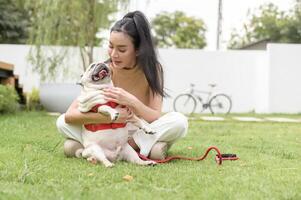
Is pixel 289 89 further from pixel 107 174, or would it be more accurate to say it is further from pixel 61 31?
pixel 107 174

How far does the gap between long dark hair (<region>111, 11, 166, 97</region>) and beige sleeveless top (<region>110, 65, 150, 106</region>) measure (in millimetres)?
89

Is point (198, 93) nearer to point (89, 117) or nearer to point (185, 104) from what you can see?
point (185, 104)

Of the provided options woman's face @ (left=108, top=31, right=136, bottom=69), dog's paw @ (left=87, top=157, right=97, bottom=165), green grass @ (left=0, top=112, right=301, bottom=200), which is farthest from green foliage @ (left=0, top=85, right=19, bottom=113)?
dog's paw @ (left=87, top=157, right=97, bottom=165)

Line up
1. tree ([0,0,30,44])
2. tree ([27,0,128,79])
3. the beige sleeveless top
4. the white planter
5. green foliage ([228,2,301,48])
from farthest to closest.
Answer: green foliage ([228,2,301,48]) → tree ([0,0,30,44]) → the white planter → tree ([27,0,128,79]) → the beige sleeveless top

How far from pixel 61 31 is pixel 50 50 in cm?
75

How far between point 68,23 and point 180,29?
2291 cm

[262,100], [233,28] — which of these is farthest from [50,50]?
[233,28]

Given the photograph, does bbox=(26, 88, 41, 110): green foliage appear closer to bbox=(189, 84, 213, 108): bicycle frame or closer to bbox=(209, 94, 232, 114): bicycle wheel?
bbox=(189, 84, 213, 108): bicycle frame

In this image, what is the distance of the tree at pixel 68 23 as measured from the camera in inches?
433

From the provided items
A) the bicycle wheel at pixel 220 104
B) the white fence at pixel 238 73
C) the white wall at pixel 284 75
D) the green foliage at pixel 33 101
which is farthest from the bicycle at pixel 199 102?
the green foliage at pixel 33 101

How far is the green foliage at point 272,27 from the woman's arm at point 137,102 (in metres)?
20.3

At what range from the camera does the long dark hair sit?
3.46m

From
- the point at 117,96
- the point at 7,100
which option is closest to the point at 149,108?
the point at 117,96

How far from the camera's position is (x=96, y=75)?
3.16 m
